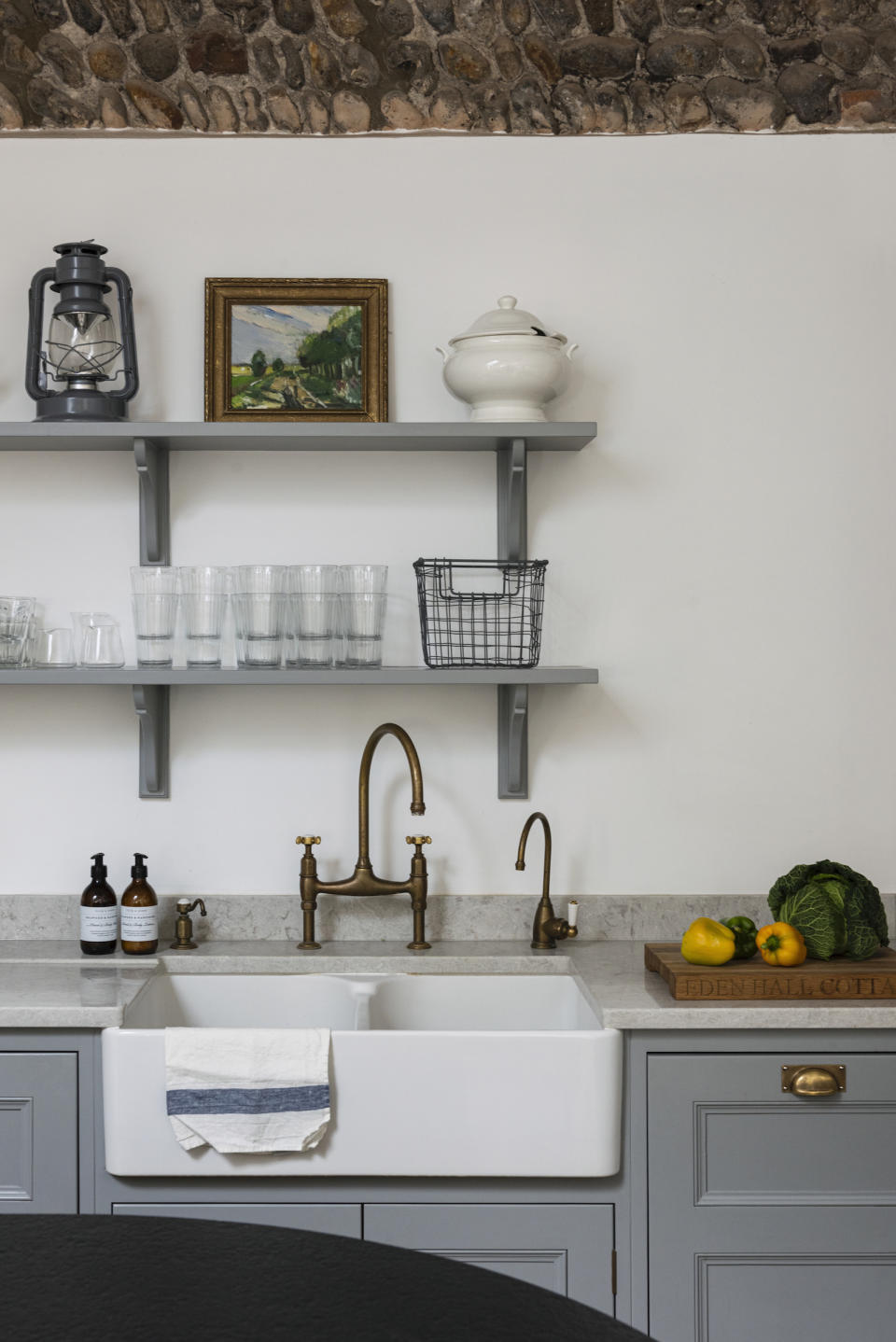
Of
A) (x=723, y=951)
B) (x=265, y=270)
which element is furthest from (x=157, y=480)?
(x=723, y=951)

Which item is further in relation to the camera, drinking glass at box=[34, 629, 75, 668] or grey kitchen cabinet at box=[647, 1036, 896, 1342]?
drinking glass at box=[34, 629, 75, 668]

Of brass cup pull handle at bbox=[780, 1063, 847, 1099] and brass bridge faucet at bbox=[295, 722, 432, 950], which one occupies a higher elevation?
brass bridge faucet at bbox=[295, 722, 432, 950]

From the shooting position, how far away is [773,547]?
8.00 ft

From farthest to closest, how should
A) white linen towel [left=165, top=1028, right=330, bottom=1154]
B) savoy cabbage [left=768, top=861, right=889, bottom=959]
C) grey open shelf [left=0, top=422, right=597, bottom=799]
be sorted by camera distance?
grey open shelf [left=0, top=422, right=597, bottom=799]
savoy cabbage [left=768, top=861, right=889, bottom=959]
white linen towel [left=165, top=1028, right=330, bottom=1154]

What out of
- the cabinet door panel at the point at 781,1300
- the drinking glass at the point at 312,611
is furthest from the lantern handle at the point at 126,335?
the cabinet door panel at the point at 781,1300

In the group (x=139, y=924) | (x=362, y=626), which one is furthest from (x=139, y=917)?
(x=362, y=626)

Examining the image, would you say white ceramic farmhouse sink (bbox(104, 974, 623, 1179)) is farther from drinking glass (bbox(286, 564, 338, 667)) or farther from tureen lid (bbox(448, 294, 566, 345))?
tureen lid (bbox(448, 294, 566, 345))

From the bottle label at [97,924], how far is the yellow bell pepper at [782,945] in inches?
46.0

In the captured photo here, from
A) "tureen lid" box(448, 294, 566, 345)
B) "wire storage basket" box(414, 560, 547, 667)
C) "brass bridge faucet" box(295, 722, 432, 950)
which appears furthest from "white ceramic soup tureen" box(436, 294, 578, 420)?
"brass bridge faucet" box(295, 722, 432, 950)

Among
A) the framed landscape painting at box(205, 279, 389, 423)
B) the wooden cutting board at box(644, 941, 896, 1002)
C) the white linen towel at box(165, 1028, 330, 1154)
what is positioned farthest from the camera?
the framed landscape painting at box(205, 279, 389, 423)

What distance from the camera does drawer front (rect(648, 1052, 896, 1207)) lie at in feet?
6.14

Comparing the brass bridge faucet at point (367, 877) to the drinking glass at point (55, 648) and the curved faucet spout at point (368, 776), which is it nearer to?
the curved faucet spout at point (368, 776)

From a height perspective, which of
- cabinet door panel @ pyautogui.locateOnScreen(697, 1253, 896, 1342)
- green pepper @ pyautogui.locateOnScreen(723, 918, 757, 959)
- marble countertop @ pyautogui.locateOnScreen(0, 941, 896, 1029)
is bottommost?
cabinet door panel @ pyautogui.locateOnScreen(697, 1253, 896, 1342)

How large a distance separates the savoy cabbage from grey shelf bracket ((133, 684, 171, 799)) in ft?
3.89
